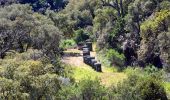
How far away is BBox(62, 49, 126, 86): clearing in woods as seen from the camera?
41.6 meters

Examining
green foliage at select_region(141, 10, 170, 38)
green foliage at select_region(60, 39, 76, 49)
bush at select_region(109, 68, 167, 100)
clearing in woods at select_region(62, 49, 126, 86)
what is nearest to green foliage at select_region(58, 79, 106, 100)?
bush at select_region(109, 68, 167, 100)

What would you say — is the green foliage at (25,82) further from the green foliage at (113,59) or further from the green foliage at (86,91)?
the green foliage at (113,59)

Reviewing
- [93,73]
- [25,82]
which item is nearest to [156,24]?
[93,73]

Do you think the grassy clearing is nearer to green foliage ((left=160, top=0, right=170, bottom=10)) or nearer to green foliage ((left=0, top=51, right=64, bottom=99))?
green foliage ((left=160, top=0, right=170, bottom=10))

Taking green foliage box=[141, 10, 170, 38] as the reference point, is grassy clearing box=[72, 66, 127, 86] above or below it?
below

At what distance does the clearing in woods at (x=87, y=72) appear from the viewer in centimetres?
4162

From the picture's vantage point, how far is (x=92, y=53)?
56.0 m

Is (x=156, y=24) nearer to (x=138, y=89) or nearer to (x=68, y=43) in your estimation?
(x=138, y=89)

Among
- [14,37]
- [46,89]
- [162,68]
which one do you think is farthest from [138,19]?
[46,89]

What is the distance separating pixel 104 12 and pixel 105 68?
11.5m

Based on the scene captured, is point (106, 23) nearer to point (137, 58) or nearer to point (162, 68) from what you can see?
point (137, 58)

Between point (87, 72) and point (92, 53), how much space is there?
36.1 feet

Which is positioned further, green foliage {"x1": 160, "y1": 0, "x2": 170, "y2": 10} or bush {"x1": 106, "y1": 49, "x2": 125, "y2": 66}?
bush {"x1": 106, "y1": 49, "x2": 125, "y2": 66}

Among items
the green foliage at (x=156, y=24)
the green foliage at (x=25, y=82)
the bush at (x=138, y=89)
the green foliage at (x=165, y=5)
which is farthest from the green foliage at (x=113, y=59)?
the green foliage at (x=25, y=82)
